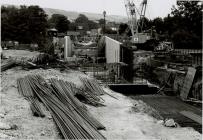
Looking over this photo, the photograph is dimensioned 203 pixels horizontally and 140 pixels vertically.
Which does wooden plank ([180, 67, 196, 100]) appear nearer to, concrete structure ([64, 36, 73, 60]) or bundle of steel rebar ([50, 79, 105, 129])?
bundle of steel rebar ([50, 79, 105, 129])

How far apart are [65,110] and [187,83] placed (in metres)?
13.2

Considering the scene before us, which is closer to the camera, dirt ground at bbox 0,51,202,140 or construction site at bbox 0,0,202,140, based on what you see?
dirt ground at bbox 0,51,202,140

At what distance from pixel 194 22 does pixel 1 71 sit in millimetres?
41056

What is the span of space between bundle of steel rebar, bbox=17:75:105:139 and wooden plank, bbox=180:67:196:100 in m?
10.2

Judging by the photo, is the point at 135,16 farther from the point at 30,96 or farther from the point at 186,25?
the point at 30,96

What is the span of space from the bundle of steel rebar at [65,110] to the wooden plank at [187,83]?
10.2m

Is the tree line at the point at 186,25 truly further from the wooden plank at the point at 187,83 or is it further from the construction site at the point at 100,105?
the wooden plank at the point at 187,83

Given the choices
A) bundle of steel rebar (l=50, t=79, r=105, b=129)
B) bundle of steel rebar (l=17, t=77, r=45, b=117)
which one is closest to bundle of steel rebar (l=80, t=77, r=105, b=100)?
bundle of steel rebar (l=50, t=79, r=105, b=129)

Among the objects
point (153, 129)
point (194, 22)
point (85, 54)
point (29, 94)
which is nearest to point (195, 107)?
point (153, 129)

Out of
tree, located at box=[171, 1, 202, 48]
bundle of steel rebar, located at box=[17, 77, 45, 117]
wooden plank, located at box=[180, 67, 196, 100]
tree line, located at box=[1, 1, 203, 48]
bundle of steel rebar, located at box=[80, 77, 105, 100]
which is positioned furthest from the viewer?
tree line, located at box=[1, 1, 203, 48]

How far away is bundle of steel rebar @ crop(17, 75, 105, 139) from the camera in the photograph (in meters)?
10.7

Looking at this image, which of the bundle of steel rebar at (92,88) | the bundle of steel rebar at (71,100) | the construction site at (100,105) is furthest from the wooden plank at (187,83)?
the bundle of steel rebar at (71,100)

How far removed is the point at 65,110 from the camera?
13.0m

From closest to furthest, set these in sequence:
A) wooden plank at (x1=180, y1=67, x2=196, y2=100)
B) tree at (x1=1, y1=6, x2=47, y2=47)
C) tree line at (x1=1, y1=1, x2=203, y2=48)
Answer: wooden plank at (x1=180, y1=67, x2=196, y2=100), tree line at (x1=1, y1=1, x2=203, y2=48), tree at (x1=1, y1=6, x2=47, y2=47)
